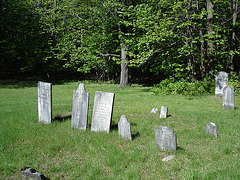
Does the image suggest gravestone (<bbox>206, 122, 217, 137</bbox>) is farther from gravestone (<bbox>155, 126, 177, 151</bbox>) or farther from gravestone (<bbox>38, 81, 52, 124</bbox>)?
gravestone (<bbox>38, 81, 52, 124</bbox>)

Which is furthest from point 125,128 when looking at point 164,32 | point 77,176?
point 164,32

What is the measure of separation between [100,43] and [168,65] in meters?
8.09

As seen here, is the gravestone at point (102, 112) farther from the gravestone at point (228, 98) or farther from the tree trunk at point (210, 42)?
the tree trunk at point (210, 42)

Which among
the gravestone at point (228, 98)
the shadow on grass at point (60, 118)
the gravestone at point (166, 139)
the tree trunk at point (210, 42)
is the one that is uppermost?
the tree trunk at point (210, 42)

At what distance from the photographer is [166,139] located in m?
4.28

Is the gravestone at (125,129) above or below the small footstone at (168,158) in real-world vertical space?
above

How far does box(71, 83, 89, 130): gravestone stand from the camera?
571 centimetres

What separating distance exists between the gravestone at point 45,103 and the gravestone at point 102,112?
1683 millimetres

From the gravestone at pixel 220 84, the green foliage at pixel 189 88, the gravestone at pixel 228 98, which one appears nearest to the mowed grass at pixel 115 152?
the gravestone at pixel 228 98

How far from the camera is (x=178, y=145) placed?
15.1ft

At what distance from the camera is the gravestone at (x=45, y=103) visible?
6.32 m

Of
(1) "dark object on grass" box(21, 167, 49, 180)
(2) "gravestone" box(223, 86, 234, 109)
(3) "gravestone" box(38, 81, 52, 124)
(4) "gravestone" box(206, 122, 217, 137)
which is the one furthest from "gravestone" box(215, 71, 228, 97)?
(1) "dark object on grass" box(21, 167, 49, 180)

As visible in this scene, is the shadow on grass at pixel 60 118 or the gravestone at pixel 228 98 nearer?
the shadow on grass at pixel 60 118

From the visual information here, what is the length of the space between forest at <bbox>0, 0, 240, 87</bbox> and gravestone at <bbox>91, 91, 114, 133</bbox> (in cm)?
762
